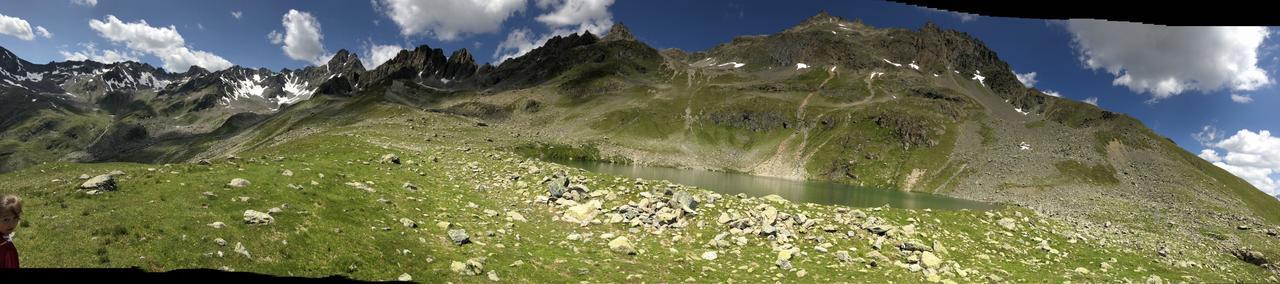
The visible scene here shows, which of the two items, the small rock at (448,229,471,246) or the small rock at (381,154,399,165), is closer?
the small rock at (448,229,471,246)

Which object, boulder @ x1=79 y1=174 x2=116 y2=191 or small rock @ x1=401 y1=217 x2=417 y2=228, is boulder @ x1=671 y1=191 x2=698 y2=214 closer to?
small rock @ x1=401 y1=217 x2=417 y2=228

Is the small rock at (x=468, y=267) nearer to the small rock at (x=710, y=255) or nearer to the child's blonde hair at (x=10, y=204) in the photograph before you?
the small rock at (x=710, y=255)

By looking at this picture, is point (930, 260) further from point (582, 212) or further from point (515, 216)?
point (515, 216)

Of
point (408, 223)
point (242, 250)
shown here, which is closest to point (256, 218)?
point (242, 250)

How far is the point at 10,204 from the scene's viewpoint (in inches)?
296

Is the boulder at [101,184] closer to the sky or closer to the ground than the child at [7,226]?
closer to the ground

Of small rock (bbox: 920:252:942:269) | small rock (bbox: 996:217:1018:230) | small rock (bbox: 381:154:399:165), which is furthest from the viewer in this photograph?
small rock (bbox: 381:154:399:165)

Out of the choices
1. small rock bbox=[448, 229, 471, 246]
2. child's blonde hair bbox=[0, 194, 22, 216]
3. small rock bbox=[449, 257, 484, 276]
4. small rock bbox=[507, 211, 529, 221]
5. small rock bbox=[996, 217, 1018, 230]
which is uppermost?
child's blonde hair bbox=[0, 194, 22, 216]

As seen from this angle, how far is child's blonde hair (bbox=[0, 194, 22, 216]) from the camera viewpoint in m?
7.36

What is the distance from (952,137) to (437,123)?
587 ft

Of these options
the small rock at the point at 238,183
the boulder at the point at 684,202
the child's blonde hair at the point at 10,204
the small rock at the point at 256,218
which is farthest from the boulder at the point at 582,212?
the child's blonde hair at the point at 10,204

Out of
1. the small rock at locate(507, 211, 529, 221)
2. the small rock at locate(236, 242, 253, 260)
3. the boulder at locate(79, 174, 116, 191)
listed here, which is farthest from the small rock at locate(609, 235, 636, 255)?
the boulder at locate(79, 174, 116, 191)

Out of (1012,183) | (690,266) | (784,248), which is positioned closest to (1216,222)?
(1012,183)

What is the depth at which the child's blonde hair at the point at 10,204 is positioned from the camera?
7.36m
